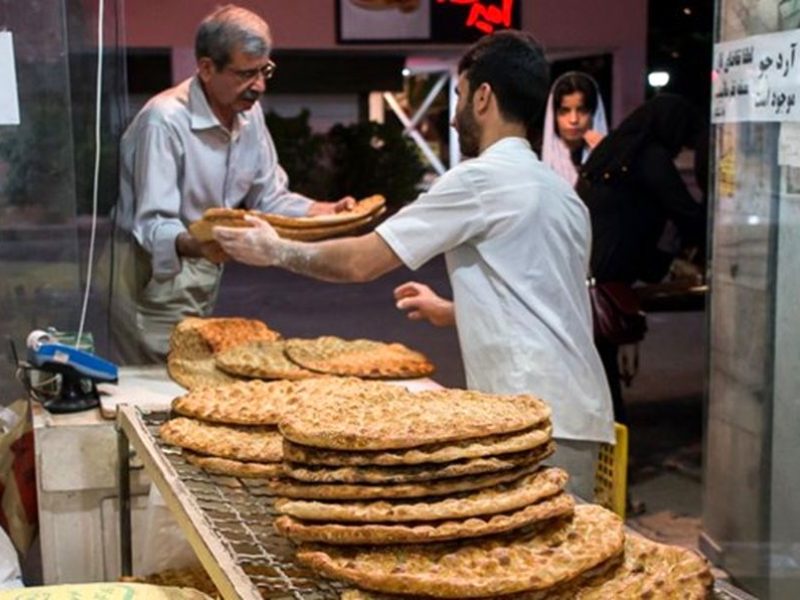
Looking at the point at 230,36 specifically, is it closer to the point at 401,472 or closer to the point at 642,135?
the point at 642,135

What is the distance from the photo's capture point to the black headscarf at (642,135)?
4566 millimetres

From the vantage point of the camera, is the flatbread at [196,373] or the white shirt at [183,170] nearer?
the flatbread at [196,373]

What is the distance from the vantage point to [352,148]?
13.7 metres

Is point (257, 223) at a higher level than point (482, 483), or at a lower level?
higher

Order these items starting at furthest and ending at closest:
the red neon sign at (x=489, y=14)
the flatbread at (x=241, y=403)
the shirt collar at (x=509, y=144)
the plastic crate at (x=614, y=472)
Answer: the red neon sign at (x=489, y=14) < the plastic crate at (x=614, y=472) < the shirt collar at (x=509, y=144) < the flatbread at (x=241, y=403)

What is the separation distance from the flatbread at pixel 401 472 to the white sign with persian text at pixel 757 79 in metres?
2.07

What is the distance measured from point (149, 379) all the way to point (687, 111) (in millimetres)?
2705

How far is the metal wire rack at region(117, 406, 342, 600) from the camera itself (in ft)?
4.72

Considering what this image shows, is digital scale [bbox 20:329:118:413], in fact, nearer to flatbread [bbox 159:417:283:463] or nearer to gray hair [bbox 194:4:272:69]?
flatbread [bbox 159:417:283:463]

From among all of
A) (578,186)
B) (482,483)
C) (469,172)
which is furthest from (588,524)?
(578,186)

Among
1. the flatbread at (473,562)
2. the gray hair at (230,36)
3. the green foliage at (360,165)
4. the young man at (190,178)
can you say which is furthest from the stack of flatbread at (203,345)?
the green foliage at (360,165)

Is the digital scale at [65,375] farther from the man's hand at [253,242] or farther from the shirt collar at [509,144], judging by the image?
the shirt collar at [509,144]

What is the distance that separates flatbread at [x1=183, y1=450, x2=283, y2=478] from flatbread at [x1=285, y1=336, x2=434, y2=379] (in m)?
0.74

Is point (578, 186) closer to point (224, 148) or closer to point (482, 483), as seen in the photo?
point (224, 148)
